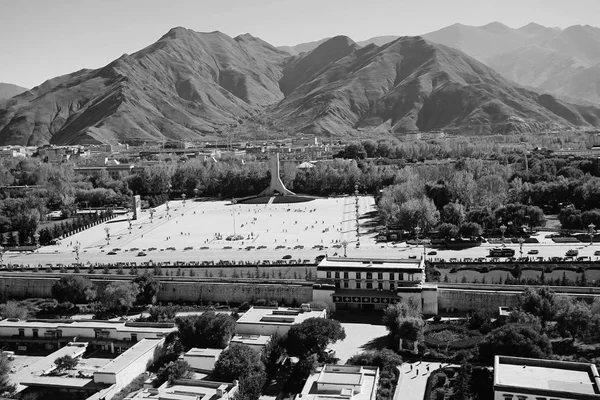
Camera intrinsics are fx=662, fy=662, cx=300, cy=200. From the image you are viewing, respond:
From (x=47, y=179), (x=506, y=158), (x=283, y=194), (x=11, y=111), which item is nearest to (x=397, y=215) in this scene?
(x=283, y=194)

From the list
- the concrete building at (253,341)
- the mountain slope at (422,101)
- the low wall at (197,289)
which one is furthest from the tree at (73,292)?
the mountain slope at (422,101)

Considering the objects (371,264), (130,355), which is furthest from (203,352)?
(371,264)

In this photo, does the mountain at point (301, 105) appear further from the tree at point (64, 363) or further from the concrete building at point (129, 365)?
the tree at point (64, 363)

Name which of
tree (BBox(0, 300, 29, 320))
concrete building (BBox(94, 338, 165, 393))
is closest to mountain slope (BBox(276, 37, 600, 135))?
tree (BBox(0, 300, 29, 320))

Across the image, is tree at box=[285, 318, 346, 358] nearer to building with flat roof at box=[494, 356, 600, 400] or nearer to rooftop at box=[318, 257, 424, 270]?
building with flat roof at box=[494, 356, 600, 400]

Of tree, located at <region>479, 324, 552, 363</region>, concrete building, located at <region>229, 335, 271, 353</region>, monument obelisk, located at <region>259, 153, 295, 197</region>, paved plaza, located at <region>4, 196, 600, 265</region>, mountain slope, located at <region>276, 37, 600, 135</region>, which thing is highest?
mountain slope, located at <region>276, 37, 600, 135</region>

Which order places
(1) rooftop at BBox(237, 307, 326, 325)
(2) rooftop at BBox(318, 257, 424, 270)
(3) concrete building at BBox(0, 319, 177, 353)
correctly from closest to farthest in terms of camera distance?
(3) concrete building at BBox(0, 319, 177, 353) < (1) rooftop at BBox(237, 307, 326, 325) < (2) rooftop at BBox(318, 257, 424, 270)
